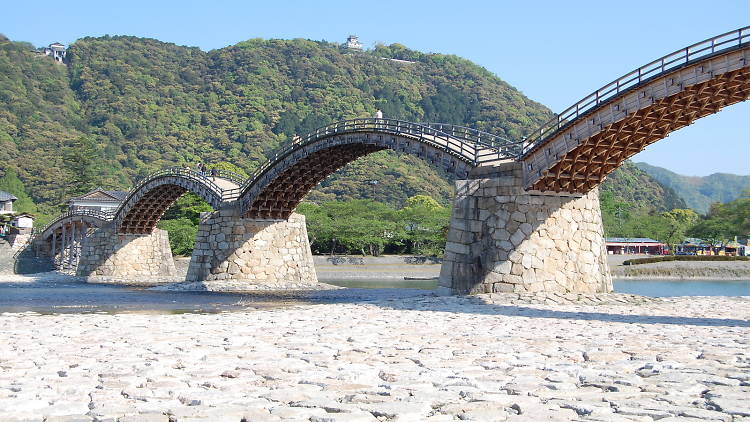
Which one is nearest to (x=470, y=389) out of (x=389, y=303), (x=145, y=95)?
(x=389, y=303)

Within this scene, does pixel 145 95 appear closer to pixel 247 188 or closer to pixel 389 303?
pixel 247 188

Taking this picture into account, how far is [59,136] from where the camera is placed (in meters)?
129

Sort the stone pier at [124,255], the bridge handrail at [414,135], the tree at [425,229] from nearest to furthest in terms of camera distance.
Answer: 1. the bridge handrail at [414,135]
2. the stone pier at [124,255]
3. the tree at [425,229]

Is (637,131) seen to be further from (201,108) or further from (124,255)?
(201,108)

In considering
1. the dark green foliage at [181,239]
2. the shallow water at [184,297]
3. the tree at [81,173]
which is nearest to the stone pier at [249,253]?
A: the shallow water at [184,297]

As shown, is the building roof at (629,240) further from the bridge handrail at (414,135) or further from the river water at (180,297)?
the bridge handrail at (414,135)

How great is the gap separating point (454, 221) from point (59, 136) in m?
118

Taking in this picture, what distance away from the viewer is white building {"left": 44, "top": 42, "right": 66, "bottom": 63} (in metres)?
184

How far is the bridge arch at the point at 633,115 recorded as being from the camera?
63.4 feet

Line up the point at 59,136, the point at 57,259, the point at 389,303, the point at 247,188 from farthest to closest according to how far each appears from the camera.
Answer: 1. the point at 59,136
2. the point at 57,259
3. the point at 247,188
4. the point at 389,303

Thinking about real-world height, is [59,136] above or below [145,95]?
below

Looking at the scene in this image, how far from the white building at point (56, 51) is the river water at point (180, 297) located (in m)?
147

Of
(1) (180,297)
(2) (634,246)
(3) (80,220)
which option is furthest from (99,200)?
(2) (634,246)

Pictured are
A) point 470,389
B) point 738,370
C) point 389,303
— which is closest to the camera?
point 470,389
